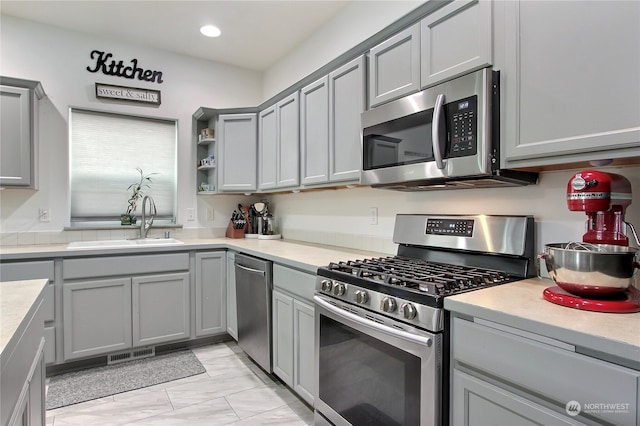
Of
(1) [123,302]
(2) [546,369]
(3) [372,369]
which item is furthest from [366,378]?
(1) [123,302]

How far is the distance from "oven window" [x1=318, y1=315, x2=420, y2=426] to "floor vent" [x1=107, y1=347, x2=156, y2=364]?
1755mm

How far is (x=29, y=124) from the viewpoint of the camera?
2.68 metres

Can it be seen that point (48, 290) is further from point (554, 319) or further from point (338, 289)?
point (554, 319)

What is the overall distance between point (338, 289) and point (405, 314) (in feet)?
1.33

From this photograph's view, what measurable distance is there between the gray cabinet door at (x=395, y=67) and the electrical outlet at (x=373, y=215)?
0.73 metres

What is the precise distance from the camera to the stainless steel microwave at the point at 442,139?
4.64ft

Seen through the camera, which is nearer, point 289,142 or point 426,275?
point 426,275

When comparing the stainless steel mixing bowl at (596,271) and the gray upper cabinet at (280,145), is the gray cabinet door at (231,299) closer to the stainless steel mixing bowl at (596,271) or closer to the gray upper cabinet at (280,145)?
the gray upper cabinet at (280,145)

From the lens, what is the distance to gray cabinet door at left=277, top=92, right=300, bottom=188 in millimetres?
2734

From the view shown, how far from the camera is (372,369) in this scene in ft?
4.79

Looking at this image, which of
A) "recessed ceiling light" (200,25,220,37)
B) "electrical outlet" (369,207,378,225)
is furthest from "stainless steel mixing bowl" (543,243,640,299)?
"recessed ceiling light" (200,25,220,37)

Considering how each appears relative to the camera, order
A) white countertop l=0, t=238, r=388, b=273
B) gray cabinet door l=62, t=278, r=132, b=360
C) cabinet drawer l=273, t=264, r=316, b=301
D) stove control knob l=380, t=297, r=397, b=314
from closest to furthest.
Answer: stove control knob l=380, t=297, r=397, b=314, cabinet drawer l=273, t=264, r=316, b=301, white countertop l=0, t=238, r=388, b=273, gray cabinet door l=62, t=278, r=132, b=360

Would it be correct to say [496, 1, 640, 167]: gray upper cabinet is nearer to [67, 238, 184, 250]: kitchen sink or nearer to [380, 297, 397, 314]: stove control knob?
[380, 297, 397, 314]: stove control knob

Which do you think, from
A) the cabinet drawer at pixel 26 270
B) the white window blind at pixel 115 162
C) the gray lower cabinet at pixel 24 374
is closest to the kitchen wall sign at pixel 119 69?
the white window blind at pixel 115 162
